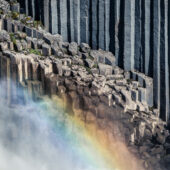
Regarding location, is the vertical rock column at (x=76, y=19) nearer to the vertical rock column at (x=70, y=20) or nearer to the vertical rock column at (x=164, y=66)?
the vertical rock column at (x=70, y=20)

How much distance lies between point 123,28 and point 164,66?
169 cm

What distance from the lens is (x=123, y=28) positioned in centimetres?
2567

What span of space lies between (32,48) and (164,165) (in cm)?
523

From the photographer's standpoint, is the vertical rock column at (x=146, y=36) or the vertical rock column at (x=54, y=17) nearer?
the vertical rock column at (x=146, y=36)

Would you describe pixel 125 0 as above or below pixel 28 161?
above

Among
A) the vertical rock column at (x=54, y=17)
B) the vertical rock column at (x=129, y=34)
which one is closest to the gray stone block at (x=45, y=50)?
the vertical rock column at (x=54, y=17)

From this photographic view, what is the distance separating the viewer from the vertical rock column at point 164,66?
25312mm

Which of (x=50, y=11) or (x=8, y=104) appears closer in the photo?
(x=8, y=104)

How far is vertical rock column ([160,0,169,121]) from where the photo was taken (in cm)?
2531

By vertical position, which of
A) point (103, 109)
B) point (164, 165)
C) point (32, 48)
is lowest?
point (164, 165)

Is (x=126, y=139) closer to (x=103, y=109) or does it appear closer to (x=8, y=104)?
(x=103, y=109)

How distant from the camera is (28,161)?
81.1 ft

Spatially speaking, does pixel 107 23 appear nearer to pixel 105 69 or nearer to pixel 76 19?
pixel 76 19

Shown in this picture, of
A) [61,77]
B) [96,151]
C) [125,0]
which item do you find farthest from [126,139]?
[125,0]
